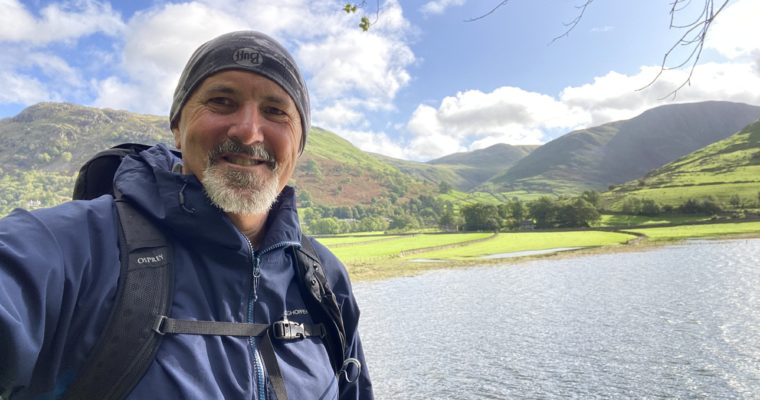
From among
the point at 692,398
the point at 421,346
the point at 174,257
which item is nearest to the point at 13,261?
the point at 174,257

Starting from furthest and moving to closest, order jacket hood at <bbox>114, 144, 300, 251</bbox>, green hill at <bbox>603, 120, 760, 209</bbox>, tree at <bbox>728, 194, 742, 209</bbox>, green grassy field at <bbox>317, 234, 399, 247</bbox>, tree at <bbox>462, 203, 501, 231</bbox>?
tree at <bbox>462, 203, 501, 231</bbox>, green hill at <bbox>603, 120, 760, 209</bbox>, tree at <bbox>728, 194, 742, 209</bbox>, green grassy field at <bbox>317, 234, 399, 247</bbox>, jacket hood at <bbox>114, 144, 300, 251</bbox>

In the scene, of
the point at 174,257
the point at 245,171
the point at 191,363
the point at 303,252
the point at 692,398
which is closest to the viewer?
the point at 191,363

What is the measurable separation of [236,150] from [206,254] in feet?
2.00

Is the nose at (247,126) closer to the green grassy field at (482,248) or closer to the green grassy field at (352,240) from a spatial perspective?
the green grassy field at (482,248)

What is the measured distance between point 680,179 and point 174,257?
184535mm

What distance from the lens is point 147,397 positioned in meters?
1.78

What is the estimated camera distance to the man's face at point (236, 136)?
2441 millimetres

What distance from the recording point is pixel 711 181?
138 meters

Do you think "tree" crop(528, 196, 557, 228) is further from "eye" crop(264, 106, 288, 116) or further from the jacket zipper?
the jacket zipper

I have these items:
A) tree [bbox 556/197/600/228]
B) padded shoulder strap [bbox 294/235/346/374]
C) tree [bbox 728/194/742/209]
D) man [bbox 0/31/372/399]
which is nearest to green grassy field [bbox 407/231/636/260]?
tree [bbox 556/197/600/228]

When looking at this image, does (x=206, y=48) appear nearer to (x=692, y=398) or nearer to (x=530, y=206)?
(x=692, y=398)

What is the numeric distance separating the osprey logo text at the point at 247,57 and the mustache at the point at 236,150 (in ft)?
1.48

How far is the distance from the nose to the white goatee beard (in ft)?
0.19

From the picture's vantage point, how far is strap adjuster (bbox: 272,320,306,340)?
2.36 metres
